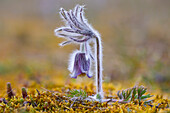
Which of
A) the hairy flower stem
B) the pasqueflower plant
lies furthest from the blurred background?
the hairy flower stem

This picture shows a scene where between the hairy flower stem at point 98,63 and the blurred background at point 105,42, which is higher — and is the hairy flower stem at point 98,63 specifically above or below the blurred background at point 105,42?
below

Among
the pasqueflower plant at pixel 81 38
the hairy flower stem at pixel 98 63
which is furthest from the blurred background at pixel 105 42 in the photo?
the hairy flower stem at pixel 98 63

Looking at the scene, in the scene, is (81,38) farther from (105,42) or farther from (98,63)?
(105,42)

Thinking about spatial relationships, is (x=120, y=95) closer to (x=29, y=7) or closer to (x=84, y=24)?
(x=84, y=24)

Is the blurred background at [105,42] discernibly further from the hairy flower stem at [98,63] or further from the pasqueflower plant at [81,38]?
the hairy flower stem at [98,63]

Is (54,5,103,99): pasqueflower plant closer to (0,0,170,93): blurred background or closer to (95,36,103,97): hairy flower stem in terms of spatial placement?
(95,36,103,97): hairy flower stem

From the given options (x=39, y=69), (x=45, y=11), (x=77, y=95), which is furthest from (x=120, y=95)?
(x=45, y=11)
